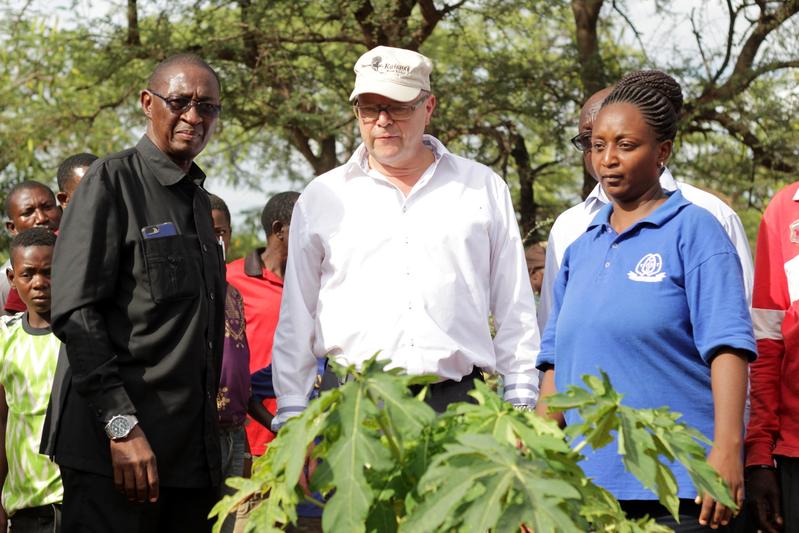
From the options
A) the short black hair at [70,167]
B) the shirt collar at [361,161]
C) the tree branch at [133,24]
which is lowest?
the short black hair at [70,167]

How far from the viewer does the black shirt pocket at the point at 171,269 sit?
3779 mm

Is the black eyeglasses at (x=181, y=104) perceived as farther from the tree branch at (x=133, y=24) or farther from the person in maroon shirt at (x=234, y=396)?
the tree branch at (x=133, y=24)

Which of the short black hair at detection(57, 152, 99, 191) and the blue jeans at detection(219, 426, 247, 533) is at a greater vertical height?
the short black hair at detection(57, 152, 99, 191)

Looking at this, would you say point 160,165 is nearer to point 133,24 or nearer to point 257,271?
point 257,271

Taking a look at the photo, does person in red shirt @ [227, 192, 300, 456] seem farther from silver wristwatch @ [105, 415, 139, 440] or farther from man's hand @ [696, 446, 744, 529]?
man's hand @ [696, 446, 744, 529]

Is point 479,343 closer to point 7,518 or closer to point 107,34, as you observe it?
point 7,518

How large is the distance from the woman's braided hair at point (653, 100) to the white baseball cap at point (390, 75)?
0.73 metres

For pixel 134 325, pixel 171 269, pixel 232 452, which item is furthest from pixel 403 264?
pixel 232 452

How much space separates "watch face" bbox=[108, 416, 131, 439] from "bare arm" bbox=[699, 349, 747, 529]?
1.72 meters

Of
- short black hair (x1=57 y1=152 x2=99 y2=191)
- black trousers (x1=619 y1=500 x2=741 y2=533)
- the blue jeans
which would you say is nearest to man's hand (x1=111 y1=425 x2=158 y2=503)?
black trousers (x1=619 y1=500 x2=741 y2=533)

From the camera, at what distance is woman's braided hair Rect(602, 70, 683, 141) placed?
3656 mm

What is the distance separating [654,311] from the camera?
342cm

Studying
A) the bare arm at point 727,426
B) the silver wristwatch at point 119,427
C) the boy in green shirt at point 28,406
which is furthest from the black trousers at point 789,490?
the boy in green shirt at point 28,406

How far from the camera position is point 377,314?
4035mm
